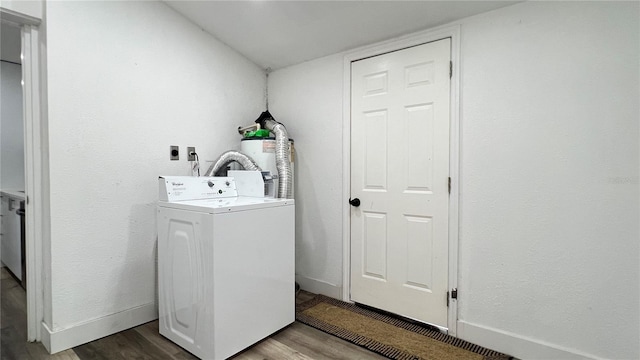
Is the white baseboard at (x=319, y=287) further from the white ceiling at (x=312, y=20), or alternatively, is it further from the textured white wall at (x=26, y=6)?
the textured white wall at (x=26, y=6)

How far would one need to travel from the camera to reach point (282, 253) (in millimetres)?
2000

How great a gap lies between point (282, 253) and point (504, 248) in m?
1.43

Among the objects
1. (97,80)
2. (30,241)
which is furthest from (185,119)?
(30,241)

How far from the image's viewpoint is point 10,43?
2670 mm

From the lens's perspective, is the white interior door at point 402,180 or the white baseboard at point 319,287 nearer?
the white interior door at point 402,180

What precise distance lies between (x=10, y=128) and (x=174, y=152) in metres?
2.51

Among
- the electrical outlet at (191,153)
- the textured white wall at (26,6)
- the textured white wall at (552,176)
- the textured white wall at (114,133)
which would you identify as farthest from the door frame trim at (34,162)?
the textured white wall at (552,176)

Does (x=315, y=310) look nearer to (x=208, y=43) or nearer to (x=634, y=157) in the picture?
(x=634, y=157)

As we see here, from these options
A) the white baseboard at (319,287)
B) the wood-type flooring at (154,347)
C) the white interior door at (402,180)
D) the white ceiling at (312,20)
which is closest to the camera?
the wood-type flooring at (154,347)

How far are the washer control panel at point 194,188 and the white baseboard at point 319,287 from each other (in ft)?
3.65

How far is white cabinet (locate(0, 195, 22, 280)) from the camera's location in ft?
8.38

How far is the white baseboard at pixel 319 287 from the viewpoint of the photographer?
2.54 m

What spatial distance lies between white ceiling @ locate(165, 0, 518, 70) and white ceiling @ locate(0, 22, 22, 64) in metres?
1.46

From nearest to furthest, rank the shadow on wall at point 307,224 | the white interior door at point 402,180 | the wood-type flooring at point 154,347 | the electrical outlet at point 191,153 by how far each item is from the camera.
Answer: the wood-type flooring at point 154,347
the white interior door at point 402,180
the electrical outlet at point 191,153
the shadow on wall at point 307,224
